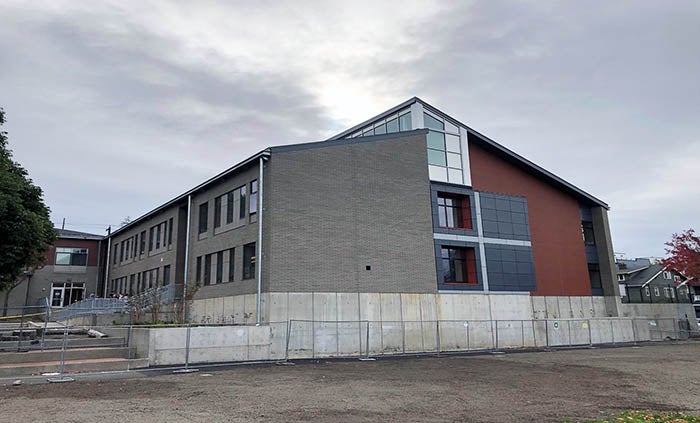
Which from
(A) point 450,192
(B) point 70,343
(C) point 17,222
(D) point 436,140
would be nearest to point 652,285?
(A) point 450,192

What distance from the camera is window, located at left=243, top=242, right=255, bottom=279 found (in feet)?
89.6

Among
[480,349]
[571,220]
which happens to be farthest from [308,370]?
[571,220]

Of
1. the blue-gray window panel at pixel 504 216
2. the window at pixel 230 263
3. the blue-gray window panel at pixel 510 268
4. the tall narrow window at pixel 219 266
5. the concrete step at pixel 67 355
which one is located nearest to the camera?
the concrete step at pixel 67 355

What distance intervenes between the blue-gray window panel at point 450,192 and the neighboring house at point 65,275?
37.1 metres

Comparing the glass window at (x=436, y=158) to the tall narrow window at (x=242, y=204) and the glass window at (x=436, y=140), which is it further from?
the tall narrow window at (x=242, y=204)

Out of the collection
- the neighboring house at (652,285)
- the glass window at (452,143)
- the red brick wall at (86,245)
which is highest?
the glass window at (452,143)

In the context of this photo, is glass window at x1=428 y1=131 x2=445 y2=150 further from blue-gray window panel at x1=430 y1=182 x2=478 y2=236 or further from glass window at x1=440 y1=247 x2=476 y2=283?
glass window at x1=440 y1=247 x2=476 y2=283

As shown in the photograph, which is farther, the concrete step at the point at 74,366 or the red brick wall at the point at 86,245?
the red brick wall at the point at 86,245

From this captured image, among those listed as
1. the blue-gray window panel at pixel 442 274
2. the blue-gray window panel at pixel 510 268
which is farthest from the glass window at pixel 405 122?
the blue-gray window panel at pixel 510 268

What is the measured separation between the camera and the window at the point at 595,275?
39344mm

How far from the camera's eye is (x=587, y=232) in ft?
135

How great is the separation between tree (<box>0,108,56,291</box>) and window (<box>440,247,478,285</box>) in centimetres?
2112

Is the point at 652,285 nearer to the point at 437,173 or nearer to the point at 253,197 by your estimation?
the point at 437,173

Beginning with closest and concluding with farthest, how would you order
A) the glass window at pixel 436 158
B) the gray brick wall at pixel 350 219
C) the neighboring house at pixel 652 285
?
the gray brick wall at pixel 350 219 → the glass window at pixel 436 158 → the neighboring house at pixel 652 285
